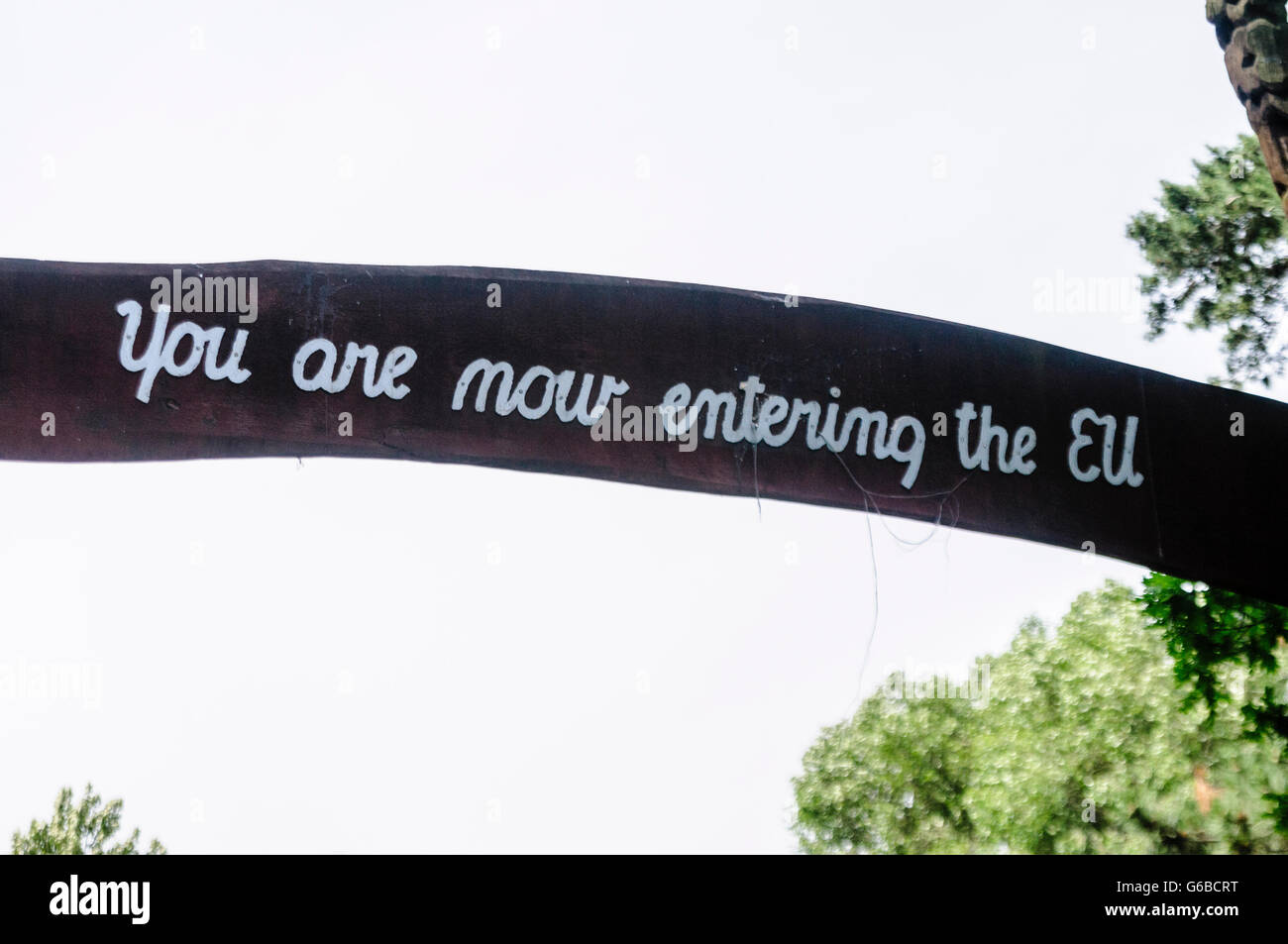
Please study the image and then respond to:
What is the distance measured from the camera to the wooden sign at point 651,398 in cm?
537

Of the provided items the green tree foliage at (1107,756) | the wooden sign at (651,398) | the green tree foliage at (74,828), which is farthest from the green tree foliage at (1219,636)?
the green tree foliage at (74,828)

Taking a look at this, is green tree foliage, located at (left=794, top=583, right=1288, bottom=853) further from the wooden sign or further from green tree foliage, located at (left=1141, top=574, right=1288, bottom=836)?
the wooden sign

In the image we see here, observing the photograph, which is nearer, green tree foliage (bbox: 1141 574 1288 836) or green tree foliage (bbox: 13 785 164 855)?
green tree foliage (bbox: 1141 574 1288 836)

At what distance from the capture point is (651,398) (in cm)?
583

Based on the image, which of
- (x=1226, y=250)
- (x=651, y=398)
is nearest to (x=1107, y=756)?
(x=1226, y=250)

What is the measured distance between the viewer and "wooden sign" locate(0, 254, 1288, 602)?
211 inches

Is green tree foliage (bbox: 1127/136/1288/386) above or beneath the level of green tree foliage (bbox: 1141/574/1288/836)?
above

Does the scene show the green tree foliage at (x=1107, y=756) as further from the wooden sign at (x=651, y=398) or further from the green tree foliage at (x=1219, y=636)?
the wooden sign at (x=651, y=398)

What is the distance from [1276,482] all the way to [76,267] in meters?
6.74

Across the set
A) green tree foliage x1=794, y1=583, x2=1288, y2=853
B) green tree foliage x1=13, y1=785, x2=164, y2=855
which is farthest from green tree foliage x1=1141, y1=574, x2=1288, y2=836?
green tree foliage x1=13, y1=785, x2=164, y2=855

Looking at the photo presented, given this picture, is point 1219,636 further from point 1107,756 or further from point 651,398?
point 1107,756
